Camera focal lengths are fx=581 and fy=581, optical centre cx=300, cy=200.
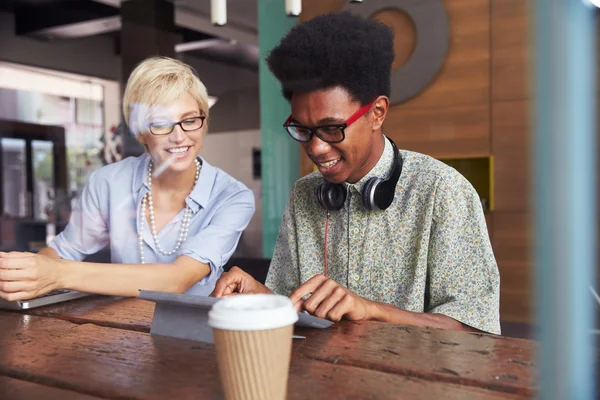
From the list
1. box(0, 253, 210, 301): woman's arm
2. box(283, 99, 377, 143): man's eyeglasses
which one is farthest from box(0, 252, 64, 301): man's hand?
box(283, 99, 377, 143): man's eyeglasses

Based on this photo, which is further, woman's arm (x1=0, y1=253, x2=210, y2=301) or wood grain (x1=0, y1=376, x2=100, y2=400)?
woman's arm (x1=0, y1=253, x2=210, y2=301)

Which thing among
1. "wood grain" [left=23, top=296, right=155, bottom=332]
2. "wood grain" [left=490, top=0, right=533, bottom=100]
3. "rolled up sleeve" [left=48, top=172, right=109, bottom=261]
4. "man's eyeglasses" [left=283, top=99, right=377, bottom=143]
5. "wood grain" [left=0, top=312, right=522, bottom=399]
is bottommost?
"wood grain" [left=23, top=296, right=155, bottom=332]

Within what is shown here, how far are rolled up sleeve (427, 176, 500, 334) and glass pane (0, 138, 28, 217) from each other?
2.80 meters

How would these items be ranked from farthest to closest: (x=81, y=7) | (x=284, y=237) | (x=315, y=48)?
(x=81, y=7)
(x=284, y=237)
(x=315, y=48)

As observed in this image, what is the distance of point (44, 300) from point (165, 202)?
0.41 m

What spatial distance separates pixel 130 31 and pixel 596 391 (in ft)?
6.81

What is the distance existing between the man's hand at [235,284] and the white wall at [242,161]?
0.33 meters

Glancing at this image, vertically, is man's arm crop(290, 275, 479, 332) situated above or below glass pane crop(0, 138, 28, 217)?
below

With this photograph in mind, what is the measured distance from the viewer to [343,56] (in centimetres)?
122

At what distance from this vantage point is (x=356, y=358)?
0.73 meters

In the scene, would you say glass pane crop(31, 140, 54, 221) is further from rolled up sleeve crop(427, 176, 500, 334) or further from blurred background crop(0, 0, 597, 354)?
rolled up sleeve crop(427, 176, 500, 334)

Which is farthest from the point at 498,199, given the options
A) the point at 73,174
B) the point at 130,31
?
the point at 73,174

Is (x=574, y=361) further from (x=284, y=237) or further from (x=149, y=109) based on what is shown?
(x=149, y=109)

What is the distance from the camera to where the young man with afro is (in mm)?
A: 1171
